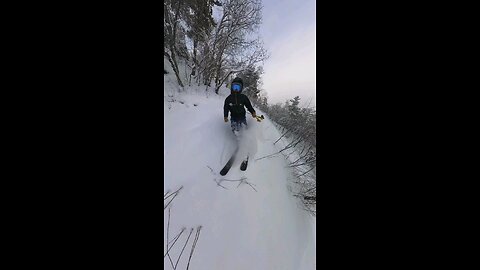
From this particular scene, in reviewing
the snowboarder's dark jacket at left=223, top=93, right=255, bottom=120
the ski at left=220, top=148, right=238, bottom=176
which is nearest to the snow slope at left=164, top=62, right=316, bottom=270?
the ski at left=220, top=148, right=238, bottom=176

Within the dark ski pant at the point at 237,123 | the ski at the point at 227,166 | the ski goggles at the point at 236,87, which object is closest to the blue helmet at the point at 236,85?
the ski goggles at the point at 236,87

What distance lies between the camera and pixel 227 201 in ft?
5.08

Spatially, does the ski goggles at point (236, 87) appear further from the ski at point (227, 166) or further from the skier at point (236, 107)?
the ski at point (227, 166)

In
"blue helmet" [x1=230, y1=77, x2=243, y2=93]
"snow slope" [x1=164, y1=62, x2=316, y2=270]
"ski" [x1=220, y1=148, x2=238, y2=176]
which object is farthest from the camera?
"blue helmet" [x1=230, y1=77, x2=243, y2=93]

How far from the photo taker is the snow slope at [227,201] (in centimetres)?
135

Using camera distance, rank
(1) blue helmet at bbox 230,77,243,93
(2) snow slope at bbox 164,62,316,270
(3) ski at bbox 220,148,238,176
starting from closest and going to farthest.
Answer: (2) snow slope at bbox 164,62,316,270, (3) ski at bbox 220,148,238,176, (1) blue helmet at bbox 230,77,243,93

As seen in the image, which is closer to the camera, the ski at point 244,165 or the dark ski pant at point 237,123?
the ski at point 244,165

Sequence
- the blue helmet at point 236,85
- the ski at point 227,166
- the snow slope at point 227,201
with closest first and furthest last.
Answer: the snow slope at point 227,201 < the ski at point 227,166 < the blue helmet at point 236,85

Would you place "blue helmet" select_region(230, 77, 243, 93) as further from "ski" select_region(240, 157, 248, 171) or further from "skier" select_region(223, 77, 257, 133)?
"ski" select_region(240, 157, 248, 171)

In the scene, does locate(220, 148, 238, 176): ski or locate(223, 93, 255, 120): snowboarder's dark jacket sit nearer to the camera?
locate(220, 148, 238, 176): ski

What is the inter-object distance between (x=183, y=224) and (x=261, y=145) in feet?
3.57

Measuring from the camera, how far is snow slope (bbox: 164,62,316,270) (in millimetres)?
1354
